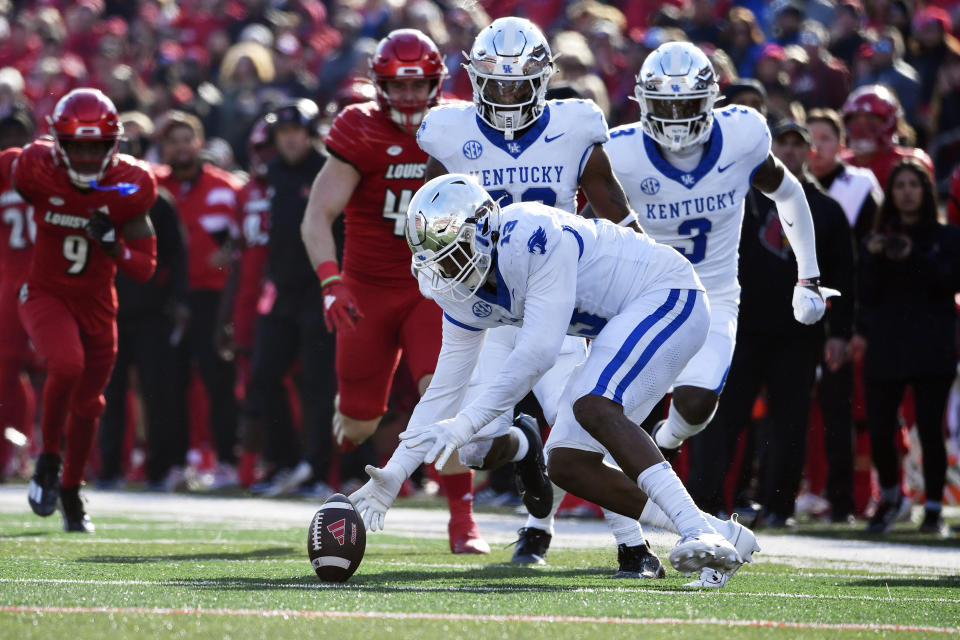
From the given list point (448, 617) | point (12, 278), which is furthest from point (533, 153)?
point (12, 278)

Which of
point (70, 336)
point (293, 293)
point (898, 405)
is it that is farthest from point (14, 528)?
point (898, 405)

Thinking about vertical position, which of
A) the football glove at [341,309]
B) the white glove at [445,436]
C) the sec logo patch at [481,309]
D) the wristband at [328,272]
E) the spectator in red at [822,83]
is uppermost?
the spectator in red at [822,83]

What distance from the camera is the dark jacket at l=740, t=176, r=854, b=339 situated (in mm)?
7992

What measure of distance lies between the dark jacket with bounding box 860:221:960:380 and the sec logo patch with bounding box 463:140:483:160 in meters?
3.04

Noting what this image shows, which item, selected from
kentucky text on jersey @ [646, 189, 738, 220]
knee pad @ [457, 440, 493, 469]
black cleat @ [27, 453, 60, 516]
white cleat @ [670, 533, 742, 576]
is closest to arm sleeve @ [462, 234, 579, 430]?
white cleat @ [670, 533, 742, 576]

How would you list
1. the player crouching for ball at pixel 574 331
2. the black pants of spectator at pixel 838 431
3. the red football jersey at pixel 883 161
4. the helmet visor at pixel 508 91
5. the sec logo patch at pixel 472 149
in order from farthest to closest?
the red football jersey at pixel 883 161 < the black pants of spectator at pixel 838 431 < the sec logo patch at pixel 472 149 < the helmet visor at pixel 508 91 < the player crouching for ball at pixel 574 331

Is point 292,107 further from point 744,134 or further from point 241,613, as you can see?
point 241,613

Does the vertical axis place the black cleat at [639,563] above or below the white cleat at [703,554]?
below

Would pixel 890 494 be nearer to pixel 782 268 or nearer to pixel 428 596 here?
pixel 782 268

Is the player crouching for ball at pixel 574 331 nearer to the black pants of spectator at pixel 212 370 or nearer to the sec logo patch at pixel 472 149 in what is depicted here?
the sec logo patch at pixel 472 149

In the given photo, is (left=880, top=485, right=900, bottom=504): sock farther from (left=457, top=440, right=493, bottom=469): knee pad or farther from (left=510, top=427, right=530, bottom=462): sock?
(left=457, top=440, right=493, bottom=469): knee pad

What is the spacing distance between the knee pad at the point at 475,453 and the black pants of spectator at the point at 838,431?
10.1ft

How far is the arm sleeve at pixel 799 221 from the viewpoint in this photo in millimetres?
6688

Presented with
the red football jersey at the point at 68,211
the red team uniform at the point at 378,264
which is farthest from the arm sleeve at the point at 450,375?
the red football jersey at the point at 68,211
